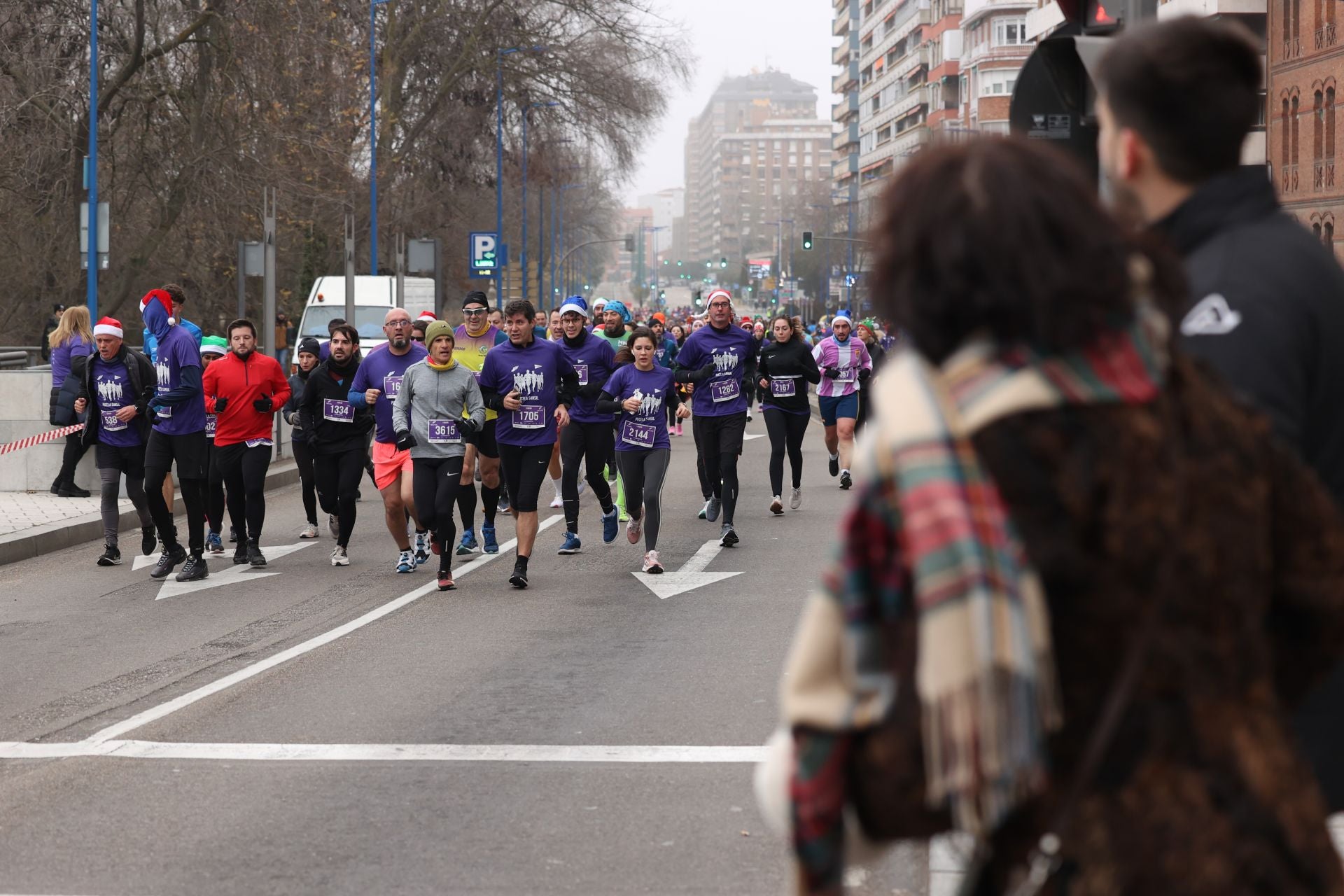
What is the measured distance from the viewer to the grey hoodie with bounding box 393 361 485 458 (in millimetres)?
12125

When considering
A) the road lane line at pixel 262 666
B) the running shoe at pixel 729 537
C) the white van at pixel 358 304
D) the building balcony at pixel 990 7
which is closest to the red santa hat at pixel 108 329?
the road lane line at pixel 262 666

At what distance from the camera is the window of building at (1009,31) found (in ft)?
299

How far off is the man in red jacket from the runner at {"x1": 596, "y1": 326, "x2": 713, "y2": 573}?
99.1 inches

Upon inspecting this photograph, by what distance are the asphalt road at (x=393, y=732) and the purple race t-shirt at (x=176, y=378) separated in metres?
Answer: 1.11

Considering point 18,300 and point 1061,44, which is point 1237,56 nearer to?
point 1061,44

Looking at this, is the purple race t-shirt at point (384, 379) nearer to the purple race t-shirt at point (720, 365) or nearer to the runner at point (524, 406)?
the runner at point (524, 406)

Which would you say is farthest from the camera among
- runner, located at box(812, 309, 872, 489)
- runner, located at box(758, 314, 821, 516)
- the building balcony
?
the building balcony

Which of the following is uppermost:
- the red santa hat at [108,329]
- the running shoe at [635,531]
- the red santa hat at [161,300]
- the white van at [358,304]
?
the white van at [358,304]

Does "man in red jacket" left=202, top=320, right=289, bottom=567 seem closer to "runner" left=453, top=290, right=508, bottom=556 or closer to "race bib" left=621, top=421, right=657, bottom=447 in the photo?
"runner" left=453, top=290, right=508, bottom=556

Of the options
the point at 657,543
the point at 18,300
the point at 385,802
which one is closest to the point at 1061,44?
the point at 385,802

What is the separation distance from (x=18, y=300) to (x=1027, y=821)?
31977 mm

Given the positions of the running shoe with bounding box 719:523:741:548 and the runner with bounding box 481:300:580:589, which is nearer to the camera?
the runner with bounding box 481:300:580:589

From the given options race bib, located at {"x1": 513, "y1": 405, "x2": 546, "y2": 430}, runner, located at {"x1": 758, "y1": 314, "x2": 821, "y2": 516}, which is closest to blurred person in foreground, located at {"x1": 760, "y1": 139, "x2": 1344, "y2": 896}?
race bib, located at {"x1": 513, "y1": 405, "x2": 546, "y2": 430}

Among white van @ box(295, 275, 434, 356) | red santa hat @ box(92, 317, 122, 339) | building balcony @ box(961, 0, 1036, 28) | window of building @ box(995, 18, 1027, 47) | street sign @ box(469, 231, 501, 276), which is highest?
building balcony @ box(961, 0, 1036, 28)
